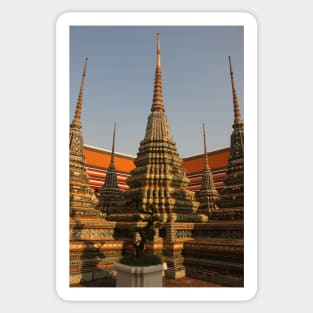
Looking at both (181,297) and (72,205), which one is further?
(72,205)

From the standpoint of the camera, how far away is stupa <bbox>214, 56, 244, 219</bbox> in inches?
297

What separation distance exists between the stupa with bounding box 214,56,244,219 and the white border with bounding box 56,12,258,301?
234 cm

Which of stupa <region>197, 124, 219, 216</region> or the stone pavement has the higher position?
stupa <region>197, 124, 219, 216</region>

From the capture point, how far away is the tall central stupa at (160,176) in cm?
761

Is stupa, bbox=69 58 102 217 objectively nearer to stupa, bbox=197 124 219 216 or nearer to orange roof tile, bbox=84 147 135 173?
A: stupa, bbox=197 124 219 216

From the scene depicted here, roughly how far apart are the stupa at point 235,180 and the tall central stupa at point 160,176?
101 centimetres

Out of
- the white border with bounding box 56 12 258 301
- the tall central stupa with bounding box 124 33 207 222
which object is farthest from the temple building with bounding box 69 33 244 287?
the white border with bounding box 56 12 258 301

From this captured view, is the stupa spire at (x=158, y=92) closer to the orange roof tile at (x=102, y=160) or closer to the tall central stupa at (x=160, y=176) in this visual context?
the tall central stupa at (x=160, y=176)

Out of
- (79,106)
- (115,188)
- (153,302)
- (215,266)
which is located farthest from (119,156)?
(153,302)
